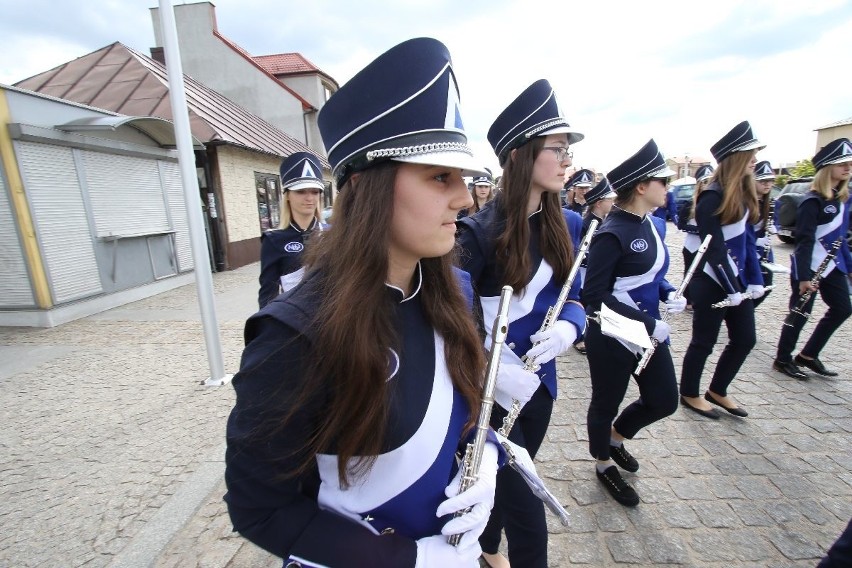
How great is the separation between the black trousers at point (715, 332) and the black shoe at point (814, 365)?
1614mm

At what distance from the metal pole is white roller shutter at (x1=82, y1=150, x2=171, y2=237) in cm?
464

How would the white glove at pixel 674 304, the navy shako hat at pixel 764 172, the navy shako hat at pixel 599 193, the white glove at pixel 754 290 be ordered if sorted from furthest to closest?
the navy shako hat at pixel 764 172
the navy shako hat at pixel 599 193
the white glove at pixel 754 290
the white glove at pixel 674 304

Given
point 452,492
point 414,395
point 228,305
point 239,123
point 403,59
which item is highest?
point 239,123

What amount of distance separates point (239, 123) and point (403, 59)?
48.0 feet

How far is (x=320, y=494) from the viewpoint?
3.92 ft

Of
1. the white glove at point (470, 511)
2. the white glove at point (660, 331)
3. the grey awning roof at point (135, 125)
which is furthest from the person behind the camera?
the grey awning roof at point (135, 125)

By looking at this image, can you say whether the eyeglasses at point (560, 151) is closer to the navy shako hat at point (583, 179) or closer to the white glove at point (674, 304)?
the white glove at point (674, 304)

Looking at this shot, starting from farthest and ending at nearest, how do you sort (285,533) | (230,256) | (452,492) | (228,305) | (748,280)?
(230,256) < (228,305) < (748,280) < (452,492) < (285,533)

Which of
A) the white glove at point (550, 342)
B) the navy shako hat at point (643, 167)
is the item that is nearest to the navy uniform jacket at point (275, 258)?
the white glove at point (550, 342)

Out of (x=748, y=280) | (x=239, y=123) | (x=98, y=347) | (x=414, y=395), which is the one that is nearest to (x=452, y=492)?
(x=414, y=395)

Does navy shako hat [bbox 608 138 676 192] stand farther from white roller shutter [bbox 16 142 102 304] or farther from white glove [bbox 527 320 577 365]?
white roller shutter [bbox 16 142 102 304]

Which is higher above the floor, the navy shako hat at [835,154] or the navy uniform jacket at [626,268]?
the navy shako hat at [835,154]

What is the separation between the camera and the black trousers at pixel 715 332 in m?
3.86

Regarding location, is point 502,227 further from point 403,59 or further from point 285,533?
point 285,533
